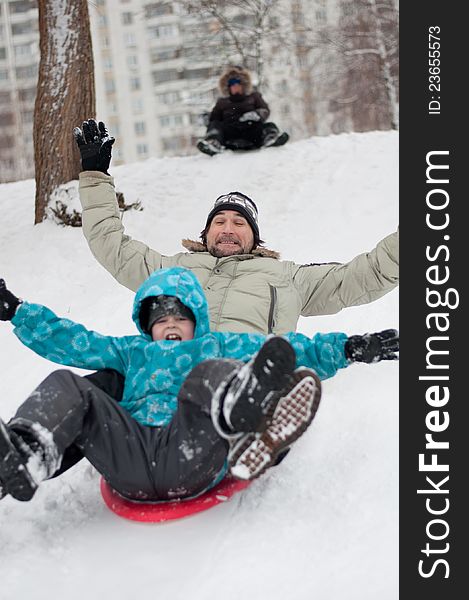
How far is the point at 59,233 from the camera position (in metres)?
6.25

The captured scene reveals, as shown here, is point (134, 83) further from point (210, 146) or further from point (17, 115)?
point (210, 146)

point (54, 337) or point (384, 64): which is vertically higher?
point (384, 64)

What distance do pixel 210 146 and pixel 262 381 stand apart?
22.4 feet

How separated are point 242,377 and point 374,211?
493cm

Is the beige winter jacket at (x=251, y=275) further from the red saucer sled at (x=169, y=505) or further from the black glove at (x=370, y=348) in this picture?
the red saucer sled at (x=169, y=505)

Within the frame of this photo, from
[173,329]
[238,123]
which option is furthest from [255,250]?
[238,123]

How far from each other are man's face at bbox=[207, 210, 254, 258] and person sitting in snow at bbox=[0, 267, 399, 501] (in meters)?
0.81

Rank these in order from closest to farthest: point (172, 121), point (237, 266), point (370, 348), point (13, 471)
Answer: point (13, 471)
point (370, 348)
point (237, 266)
point (172, 121)

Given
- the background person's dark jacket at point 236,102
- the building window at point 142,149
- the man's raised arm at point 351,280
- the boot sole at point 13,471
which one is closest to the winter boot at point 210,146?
the background person's dark jacket at point 236,102

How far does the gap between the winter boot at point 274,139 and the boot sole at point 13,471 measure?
701cm

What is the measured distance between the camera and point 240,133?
8.50 meters

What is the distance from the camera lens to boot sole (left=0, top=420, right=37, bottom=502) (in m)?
2.03

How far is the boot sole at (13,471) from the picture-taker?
2.03 metres

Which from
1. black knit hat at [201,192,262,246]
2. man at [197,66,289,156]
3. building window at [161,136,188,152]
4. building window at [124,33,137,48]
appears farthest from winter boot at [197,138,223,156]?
building window at [124,33,137,48]
